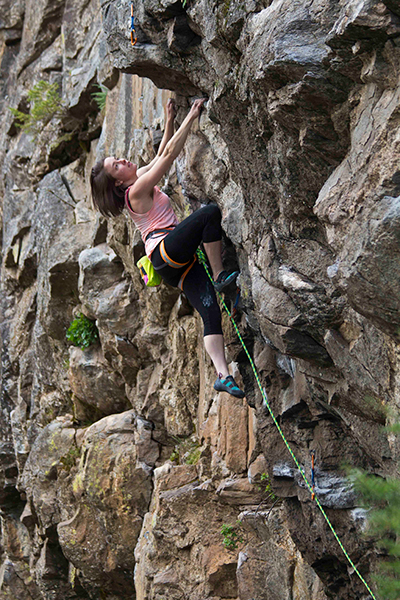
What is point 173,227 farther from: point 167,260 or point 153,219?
point 167,260

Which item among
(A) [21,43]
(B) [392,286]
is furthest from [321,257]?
(A) [21,43]

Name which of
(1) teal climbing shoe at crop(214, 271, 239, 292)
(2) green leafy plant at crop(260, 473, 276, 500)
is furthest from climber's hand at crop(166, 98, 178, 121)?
(2) green leafy plant at crop(260, 473, 276, 500)

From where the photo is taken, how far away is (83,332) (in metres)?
11.1

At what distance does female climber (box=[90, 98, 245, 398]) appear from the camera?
18.7 feet

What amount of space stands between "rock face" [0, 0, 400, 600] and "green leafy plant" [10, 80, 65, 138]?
316mm

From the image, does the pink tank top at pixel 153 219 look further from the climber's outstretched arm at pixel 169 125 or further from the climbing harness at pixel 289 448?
the climbing harness at pixel 289 448

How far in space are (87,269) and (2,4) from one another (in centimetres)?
993

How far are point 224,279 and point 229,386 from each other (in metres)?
1.00

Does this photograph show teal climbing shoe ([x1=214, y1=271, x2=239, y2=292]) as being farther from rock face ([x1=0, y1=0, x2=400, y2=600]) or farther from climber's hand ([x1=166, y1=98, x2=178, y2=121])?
climber's hand ([x1=166, y1=98, x2=178, y2=121])

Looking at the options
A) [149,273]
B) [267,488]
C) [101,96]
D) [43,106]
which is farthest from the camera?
[43,106]

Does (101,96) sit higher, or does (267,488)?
(101,96)

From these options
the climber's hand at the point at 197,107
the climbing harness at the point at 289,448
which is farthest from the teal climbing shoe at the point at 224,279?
the climber's hand at the point at 197,107

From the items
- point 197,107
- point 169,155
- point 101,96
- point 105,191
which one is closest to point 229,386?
point 169,155

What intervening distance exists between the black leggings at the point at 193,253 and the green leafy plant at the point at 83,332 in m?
5.17
